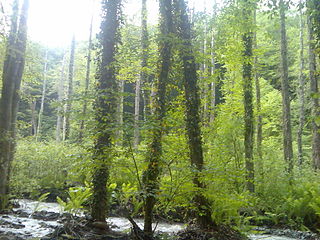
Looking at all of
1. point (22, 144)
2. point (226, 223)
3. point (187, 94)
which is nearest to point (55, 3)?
point (22, 144)

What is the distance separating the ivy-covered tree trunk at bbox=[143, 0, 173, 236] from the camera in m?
5.56

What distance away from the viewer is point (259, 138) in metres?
14.5

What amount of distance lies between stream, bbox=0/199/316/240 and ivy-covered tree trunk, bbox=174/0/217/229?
122 centimetres

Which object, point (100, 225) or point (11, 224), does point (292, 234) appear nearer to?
point (100, 225)

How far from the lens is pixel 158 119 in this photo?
6.02 meters

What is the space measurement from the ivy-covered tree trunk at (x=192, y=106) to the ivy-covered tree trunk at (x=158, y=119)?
35 cm

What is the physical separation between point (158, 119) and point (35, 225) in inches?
151

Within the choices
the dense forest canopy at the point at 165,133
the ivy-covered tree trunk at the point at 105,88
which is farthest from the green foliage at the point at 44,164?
the ivy-covered tree trunk at the point at 105,88

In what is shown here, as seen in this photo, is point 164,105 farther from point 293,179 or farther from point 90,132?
point 293,179

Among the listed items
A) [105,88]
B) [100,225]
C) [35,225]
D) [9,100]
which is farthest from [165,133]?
[9,100]

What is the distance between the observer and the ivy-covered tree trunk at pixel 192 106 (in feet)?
20.6

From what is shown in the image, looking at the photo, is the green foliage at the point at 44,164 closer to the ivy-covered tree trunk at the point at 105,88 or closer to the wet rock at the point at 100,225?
the ivy-covered tree trunk at the point at 105,88

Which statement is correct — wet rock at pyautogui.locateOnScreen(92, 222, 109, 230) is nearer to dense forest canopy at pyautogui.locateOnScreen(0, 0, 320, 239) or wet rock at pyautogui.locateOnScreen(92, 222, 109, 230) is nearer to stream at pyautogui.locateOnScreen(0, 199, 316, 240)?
dense forest canopy at pyautogui.locateOnScreen(0, 0, 320, 239)

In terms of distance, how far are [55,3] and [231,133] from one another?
17828 mm
